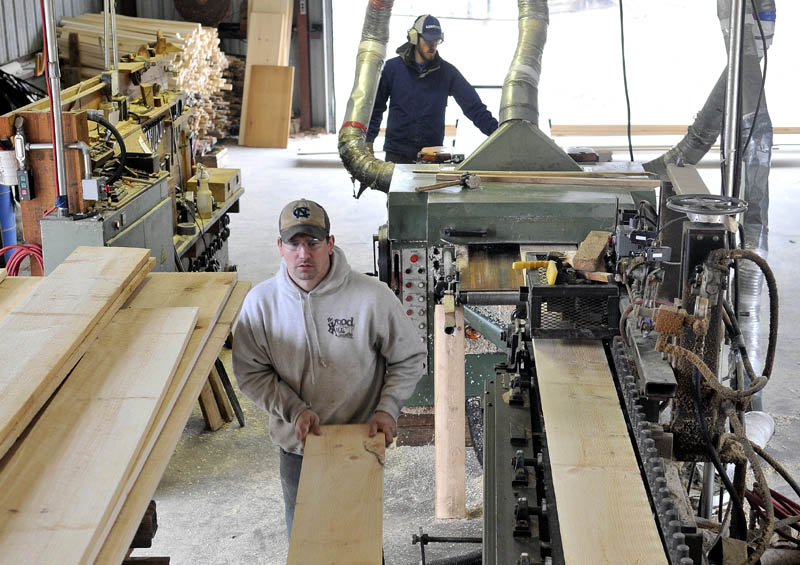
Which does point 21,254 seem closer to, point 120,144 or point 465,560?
point 120,144

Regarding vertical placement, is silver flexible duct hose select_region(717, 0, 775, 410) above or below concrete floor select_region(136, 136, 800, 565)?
above

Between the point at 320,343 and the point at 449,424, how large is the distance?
1.25 metres

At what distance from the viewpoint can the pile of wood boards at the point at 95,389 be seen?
1.71 meters

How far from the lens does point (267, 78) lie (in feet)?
40.4

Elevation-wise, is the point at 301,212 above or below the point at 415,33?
below

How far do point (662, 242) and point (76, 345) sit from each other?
149 centimetres

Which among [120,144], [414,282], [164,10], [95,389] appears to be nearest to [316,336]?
[95,389]

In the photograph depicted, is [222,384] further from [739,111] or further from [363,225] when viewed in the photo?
[363,225]

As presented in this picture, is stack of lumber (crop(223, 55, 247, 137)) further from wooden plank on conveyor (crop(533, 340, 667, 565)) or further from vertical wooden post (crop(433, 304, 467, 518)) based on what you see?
wooden plank on conveyor (crop(533, 340, 667, 565))

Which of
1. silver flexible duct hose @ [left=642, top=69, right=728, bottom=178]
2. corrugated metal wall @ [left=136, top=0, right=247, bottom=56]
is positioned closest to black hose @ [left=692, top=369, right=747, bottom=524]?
silver flexible duct hose @ [left=642, top=69, right=728, bottom=178]

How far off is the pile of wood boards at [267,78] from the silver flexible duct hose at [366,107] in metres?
5.95

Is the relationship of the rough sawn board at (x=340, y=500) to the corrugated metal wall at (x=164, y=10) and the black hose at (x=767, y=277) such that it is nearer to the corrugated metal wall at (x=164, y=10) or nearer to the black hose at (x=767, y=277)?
the black hose at (x=767, y=277)

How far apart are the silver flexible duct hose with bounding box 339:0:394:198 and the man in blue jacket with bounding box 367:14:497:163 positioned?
150 mm

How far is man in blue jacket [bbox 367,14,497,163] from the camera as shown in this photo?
6.33 m
